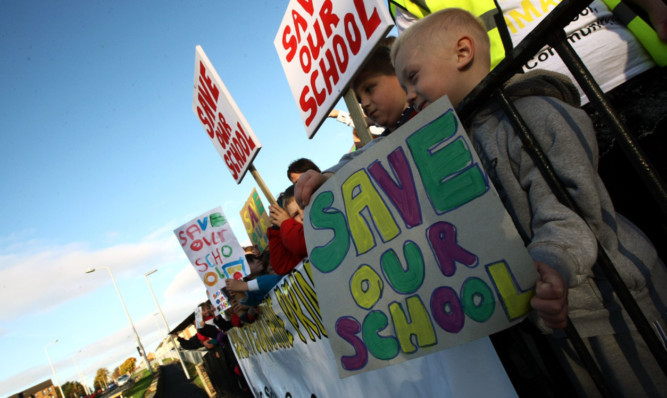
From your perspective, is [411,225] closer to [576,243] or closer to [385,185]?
[385,185]

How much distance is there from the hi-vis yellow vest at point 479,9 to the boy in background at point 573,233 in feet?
3.09

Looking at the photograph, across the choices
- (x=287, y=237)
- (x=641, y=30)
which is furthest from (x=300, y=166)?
(x=641, y=30)

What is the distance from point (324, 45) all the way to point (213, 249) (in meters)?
3.19

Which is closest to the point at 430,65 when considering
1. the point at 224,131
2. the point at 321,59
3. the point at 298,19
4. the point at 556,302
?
the point at 556,302

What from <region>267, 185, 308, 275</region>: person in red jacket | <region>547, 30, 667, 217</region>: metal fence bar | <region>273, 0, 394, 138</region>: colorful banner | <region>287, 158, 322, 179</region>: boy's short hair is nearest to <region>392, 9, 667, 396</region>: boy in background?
<region>547, 30, 667, 217</region>: metal fence bar

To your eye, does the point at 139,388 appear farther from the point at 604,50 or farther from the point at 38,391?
the point at 604,50

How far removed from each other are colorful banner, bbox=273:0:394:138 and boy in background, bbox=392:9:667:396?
978mm

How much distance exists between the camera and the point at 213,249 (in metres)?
4.73

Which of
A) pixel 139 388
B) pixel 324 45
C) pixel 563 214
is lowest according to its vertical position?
pixel 139 388

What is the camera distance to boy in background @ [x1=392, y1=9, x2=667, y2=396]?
0.86 metres

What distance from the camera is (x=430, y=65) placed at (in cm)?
132

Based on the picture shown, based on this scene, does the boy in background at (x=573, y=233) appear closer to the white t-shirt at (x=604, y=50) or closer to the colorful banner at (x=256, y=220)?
the white t-shirt at (x=604, y=50)

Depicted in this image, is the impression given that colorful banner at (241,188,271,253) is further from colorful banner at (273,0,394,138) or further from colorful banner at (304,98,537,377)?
colorful banner at (304,98,537,377)

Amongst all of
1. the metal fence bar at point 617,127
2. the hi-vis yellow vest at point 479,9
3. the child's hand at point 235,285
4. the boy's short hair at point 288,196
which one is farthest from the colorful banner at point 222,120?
the metal fence bar at point 617,127
